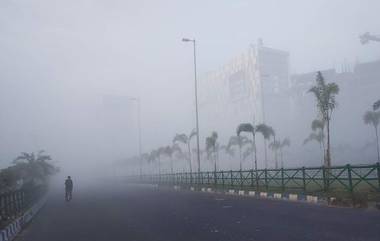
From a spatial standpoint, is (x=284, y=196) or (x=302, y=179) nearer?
(x=302, y=179)

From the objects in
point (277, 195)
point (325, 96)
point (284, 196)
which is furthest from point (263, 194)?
point (325, 96)

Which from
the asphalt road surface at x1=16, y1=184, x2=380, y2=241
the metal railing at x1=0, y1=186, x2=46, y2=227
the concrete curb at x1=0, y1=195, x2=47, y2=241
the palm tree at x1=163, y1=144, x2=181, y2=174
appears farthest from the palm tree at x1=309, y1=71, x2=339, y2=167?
the palm tree at x1=163, y1=144, x2=181, y2=174

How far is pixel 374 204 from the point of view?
15727mm

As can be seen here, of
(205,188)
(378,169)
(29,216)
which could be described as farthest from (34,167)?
(378,169)

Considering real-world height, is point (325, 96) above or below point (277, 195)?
above

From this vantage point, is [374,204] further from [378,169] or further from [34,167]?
[34,167]

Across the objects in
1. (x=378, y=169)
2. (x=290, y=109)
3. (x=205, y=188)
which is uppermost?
(x=290, y=109)

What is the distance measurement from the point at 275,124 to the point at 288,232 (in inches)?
6878

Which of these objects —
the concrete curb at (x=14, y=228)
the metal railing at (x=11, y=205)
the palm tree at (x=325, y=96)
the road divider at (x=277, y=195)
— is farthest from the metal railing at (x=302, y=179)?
the metal railing at (x=11, y=205)

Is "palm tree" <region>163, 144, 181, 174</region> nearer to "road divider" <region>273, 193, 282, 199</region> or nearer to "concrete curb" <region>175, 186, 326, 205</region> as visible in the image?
"concrete curb" <region>175, 186, 326, 205</region>

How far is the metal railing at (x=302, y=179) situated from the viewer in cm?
1731

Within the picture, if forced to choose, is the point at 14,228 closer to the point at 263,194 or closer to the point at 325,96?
the point at 263,194

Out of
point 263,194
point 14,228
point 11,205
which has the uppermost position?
point 11,205

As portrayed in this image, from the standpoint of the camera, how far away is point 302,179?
21.2 metres
